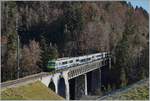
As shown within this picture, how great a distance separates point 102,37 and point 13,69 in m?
28.3

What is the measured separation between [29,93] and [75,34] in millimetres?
46694

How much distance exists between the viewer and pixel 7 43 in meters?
54.8

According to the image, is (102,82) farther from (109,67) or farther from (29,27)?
(29,27)

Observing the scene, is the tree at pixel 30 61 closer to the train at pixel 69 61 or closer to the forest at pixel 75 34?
→ the forest at pixel 75 34

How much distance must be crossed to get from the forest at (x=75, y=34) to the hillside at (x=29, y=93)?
15.3 meters

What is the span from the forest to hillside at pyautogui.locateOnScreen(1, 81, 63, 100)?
15.3 m

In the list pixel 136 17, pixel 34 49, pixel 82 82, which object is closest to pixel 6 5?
pixel 34 49

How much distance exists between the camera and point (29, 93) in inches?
1257

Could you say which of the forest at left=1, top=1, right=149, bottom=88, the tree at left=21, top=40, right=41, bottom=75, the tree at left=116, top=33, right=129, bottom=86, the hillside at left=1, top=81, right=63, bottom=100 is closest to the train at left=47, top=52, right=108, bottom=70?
the forest at left=1, top=1, right=149, bottom=88


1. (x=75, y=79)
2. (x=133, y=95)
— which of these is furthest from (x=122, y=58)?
(x=133, y=95)

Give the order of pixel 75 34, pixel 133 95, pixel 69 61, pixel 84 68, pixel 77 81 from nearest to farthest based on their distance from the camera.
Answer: pixel 133 95 → pixel 69 61 → pixel 84 68 → pixel 77 81 → pixel 75 34

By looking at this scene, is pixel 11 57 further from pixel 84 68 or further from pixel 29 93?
pixel 29 93

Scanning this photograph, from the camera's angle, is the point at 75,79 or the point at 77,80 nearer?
the point at 75,79

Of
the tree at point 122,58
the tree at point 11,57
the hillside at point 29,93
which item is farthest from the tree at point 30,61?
the hillside at point 29,93
